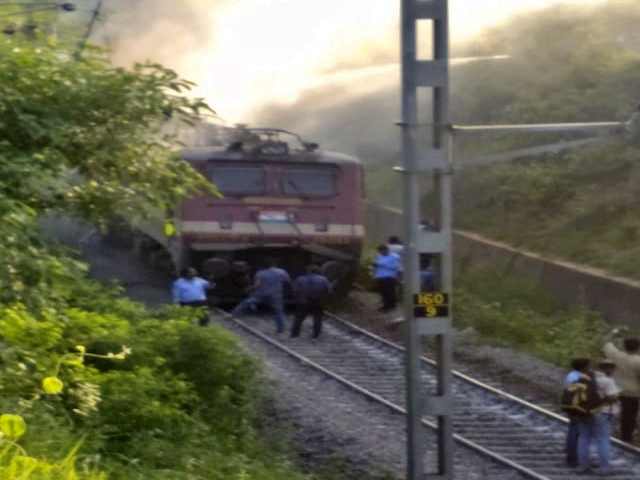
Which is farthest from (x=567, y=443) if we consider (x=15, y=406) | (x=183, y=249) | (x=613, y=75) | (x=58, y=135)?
(x=613, y=75)

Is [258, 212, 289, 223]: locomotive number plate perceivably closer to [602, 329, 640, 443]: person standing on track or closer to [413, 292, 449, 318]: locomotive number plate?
[602, 329, 640, 443]: person standing on track

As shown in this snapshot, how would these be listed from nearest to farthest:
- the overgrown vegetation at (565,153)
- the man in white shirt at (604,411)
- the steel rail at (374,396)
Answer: the man in white shirt at (604,411)
the steel rail at (374,396)
the overgrown vegetation at (565,153)

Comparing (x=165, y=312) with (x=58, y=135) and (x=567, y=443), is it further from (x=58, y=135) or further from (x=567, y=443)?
(x=567, y=443)

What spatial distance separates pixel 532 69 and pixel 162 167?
79.8 feet

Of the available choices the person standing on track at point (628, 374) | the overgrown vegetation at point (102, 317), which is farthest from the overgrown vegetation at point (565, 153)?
the overgrown vegetation at point (102, 317)

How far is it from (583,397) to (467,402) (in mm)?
3447

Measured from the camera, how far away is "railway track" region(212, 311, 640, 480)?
1407 cm

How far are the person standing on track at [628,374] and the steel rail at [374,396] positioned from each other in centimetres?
149

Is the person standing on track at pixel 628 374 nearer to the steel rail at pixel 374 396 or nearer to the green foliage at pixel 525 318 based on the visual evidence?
the steel rail at pixel 374 396

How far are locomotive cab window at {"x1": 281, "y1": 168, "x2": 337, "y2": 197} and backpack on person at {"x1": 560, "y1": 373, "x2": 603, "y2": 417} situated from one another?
34.4 ft

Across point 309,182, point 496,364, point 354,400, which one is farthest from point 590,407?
point 309,182

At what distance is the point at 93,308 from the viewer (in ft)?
41.8

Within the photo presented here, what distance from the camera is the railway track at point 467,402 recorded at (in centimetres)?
1407

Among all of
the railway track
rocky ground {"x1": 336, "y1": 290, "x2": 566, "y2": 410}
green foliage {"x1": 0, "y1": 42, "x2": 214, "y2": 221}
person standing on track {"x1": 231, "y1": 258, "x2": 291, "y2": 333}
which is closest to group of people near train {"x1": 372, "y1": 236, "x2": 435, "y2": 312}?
rocky ground {"x1": 336, "y1": 290, "x2": 566, "y2": 410}
